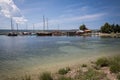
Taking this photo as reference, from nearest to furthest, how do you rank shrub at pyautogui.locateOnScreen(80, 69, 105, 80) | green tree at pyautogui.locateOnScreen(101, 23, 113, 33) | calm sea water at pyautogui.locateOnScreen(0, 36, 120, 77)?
shrub at pyautogui.locateOnScreen(80, 69, 105, 80), calm sea water at pyautogui.locateOnScreen(0, 36, 120, 77), green tree at pyautogui.locateOnScreen(101, 23, 113, 33)

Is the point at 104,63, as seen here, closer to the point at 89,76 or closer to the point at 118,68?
the point at 118,68

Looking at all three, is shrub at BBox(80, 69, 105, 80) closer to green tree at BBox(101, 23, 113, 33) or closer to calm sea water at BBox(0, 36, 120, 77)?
calm sea water at BBox(0, 36, 120, 77)

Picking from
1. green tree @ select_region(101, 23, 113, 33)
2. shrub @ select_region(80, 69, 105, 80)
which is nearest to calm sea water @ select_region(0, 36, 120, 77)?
shrub @ select_region(80, 69, 105, 80)

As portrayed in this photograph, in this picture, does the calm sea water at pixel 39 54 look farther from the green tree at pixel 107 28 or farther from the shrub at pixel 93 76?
the green tree at pixel 107 28

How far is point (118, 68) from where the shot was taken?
33.8ft

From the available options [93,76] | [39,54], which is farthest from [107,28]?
[93,76]

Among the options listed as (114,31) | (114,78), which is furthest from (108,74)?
(114,31)

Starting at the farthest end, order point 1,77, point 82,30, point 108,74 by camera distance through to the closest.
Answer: point 82,30, point 1,77, point 108,74

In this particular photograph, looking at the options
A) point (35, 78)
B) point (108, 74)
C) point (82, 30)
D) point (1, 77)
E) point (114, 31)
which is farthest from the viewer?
point (82, 30)

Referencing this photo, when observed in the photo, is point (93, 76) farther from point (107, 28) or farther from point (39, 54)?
point (107, 28)

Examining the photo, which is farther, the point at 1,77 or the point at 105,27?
the point at 105,27

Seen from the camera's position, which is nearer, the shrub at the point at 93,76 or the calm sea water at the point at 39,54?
the shrub at the point at 93,76

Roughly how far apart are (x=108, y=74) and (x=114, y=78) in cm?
75

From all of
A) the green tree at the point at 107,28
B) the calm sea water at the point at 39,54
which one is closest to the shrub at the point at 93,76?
the calm sea water at the point at 39,54
